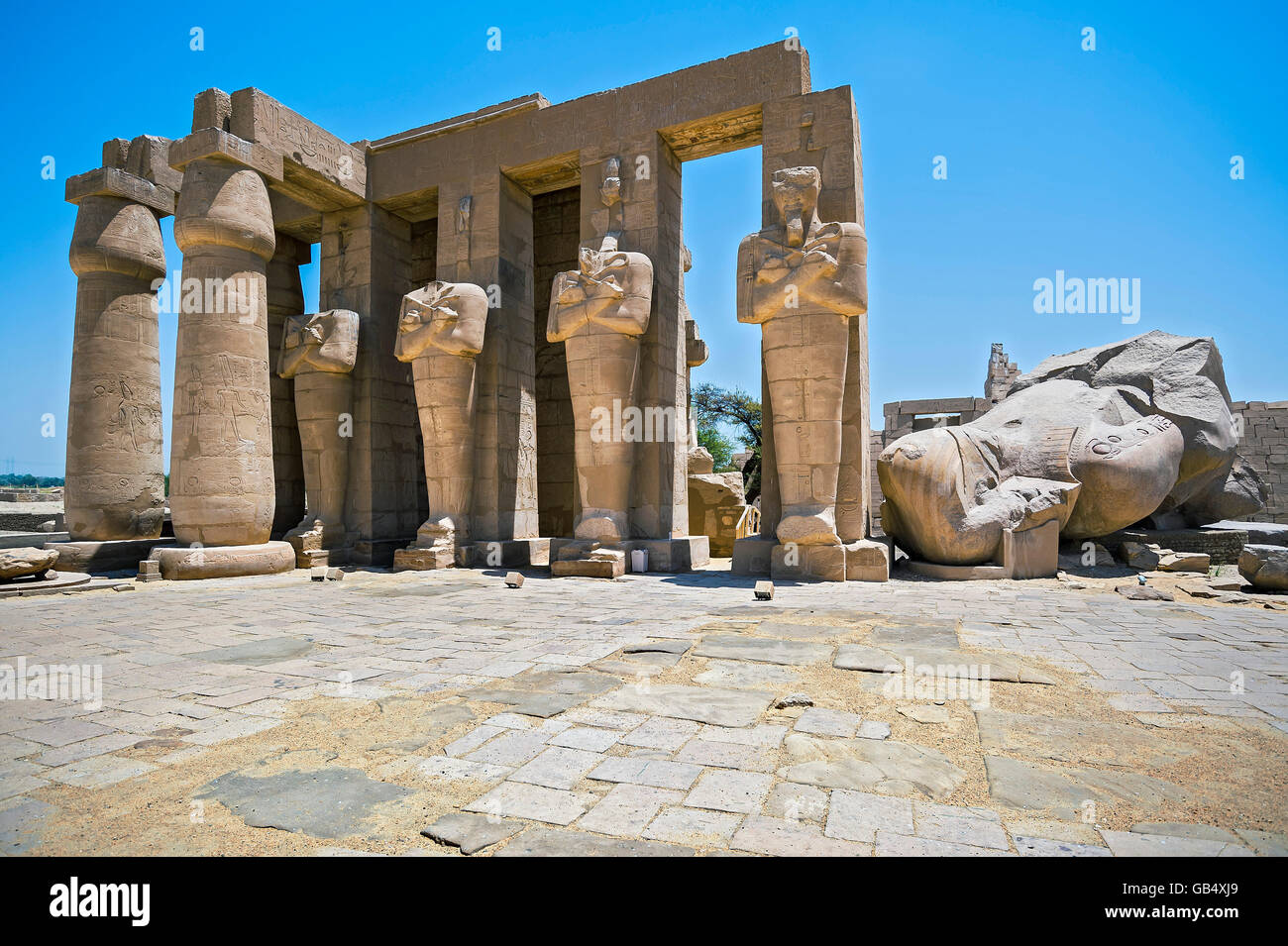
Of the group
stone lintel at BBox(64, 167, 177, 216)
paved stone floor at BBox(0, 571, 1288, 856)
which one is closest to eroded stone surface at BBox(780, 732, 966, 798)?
paved stone floor at BBox(0, 571, 1288, 856)

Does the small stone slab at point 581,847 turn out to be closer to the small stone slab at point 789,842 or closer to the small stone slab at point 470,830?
the small stone slab at point 470,830

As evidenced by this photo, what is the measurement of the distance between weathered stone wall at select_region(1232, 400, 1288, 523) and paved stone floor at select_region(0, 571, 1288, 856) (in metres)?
11.8

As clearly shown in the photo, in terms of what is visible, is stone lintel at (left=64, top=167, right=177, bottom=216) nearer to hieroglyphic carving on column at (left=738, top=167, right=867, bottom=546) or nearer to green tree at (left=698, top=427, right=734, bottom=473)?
hieroglyphic carving on column at (left=738, top=167, right=867, bottom=546)

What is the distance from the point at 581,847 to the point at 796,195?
6.94 metres

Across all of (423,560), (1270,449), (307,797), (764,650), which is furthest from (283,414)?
(1270,449)

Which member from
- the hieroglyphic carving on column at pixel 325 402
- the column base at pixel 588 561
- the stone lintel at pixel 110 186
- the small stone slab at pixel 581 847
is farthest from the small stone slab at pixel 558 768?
the stone lintel at pixel 110 186

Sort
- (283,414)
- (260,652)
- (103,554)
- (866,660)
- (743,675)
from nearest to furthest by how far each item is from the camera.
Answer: (743,675) → (866,660) → (260,652) → (103,554) → (283,414)

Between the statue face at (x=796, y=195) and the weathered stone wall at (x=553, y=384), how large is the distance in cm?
549

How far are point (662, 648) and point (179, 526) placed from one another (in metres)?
6.63

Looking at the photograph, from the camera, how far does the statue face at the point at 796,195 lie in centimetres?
729

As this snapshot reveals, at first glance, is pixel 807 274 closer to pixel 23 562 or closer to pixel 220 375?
pixel 220 375

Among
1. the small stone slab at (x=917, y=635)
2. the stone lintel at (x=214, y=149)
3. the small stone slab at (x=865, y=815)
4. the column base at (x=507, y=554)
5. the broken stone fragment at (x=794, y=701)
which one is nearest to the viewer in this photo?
the small stone slab at (x=865, y=815)

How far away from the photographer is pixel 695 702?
3008 mm
